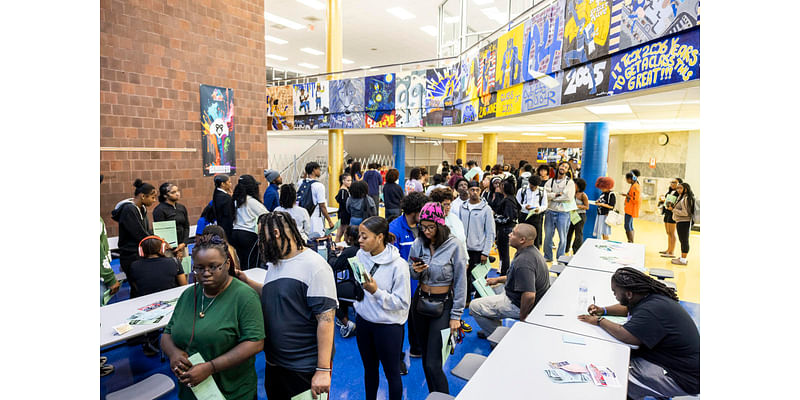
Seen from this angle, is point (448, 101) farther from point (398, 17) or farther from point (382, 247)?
point (382, 247)

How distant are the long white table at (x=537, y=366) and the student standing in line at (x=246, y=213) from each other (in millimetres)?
3422

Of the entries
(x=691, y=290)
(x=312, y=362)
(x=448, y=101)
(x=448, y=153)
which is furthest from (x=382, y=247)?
(x=448, y=153)

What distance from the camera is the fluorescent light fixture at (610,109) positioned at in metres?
5.63

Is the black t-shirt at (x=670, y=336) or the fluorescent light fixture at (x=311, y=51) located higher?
the fluorescent light fixture at (x=311, y=51)

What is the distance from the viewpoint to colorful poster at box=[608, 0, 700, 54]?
3.47 metres

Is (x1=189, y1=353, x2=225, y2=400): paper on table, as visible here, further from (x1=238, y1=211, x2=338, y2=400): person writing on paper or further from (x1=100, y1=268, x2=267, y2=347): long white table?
(x1=100, y1=268, x2=267, y2=347): long white table

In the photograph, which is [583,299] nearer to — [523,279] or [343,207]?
[523,279]

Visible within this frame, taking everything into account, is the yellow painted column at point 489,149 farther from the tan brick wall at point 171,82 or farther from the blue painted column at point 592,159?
the tan brick wall at point 171,82

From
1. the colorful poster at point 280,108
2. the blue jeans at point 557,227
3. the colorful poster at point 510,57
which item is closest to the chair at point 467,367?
the blue jeans at point 557,227

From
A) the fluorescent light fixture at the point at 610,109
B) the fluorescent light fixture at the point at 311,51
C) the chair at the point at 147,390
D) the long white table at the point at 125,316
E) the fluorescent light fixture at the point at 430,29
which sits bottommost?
the chair at the point at 147,390

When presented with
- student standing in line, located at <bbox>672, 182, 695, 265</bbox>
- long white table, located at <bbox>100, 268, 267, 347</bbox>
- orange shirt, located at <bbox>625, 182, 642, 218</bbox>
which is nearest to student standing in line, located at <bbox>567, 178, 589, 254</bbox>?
orange shirt, located at <bbox>625, 182, 642, 218</bbox>
